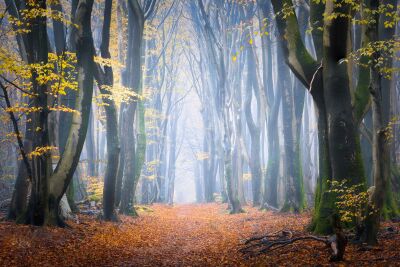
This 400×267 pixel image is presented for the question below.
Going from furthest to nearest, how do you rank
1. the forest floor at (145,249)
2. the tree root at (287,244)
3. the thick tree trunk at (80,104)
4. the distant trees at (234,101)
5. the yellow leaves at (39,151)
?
1. the thick tree trunk at (80,104)
2. the yellow leaves at (39,151)
3. the distant trees at (234,101)
4. the forest floor at (145,249)
5. the tree root at (287,244)

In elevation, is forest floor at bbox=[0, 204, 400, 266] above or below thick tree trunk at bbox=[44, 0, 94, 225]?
below

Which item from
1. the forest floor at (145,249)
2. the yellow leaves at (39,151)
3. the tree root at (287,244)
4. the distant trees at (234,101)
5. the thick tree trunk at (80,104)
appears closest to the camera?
the tree root at (287,244)

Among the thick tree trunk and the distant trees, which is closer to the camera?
the distant trees

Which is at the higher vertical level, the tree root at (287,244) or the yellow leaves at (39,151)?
the yellow leaves at (39,151)

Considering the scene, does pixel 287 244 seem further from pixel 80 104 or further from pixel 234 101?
pixel 234 101

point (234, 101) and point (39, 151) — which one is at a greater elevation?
point (234, 101)

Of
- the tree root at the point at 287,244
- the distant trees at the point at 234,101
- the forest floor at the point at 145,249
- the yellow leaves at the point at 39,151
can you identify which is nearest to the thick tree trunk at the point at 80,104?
the distant trees at the point at 234,101

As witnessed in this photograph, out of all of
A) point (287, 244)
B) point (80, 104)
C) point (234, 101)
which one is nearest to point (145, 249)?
point (287, 244)

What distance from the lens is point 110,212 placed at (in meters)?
13.4

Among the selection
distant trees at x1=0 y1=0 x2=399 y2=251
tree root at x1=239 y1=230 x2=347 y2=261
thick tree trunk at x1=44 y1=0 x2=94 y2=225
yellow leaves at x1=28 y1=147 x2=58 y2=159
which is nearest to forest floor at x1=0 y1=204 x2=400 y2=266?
tree root at x1=239 y1=230 x2=347 y2=261

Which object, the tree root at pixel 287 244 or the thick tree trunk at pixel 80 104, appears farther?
the thick tree trunk at pixel 80 104

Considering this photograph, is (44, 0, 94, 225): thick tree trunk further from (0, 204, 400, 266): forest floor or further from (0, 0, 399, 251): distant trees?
(0, 204, 400, 266): forest floor

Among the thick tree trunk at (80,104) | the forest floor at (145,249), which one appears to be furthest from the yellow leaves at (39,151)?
the forest floor at (145,249)

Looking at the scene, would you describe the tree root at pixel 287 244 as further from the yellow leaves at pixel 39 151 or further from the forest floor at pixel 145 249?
the yellow leaves at pixel 39 151
